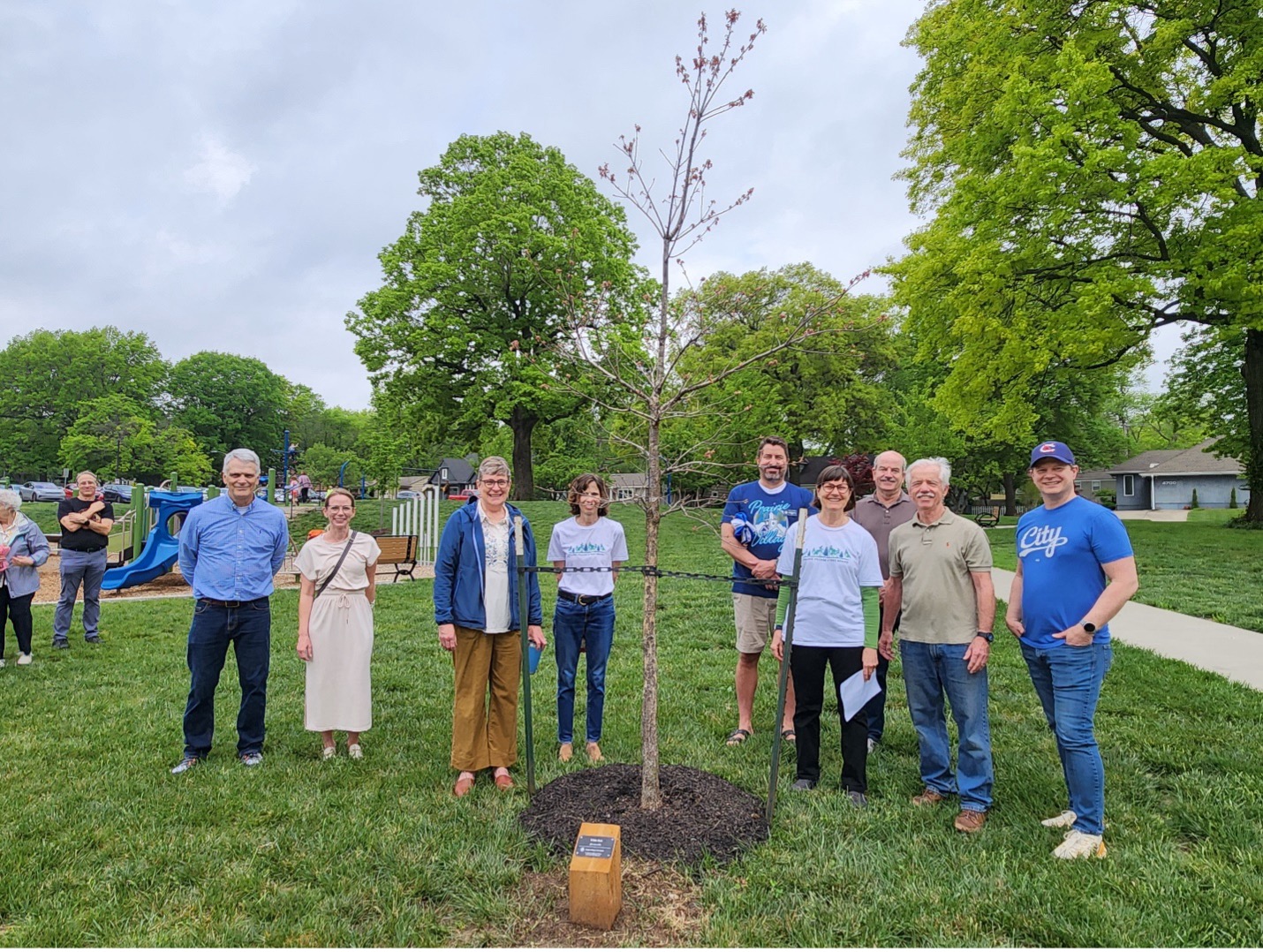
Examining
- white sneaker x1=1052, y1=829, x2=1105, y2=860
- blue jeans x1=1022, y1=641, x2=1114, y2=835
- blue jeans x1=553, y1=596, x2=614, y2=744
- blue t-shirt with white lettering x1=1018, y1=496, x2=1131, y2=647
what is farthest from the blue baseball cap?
blue jeans x1=553, y1=596, x2=614, y2=744

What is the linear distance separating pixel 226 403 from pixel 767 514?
67.0m

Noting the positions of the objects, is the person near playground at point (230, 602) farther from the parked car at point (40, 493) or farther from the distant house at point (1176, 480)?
the distant house at point (1176, 480)

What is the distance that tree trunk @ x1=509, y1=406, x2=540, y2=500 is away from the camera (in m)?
24.6

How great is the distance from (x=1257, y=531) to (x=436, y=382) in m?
23.0

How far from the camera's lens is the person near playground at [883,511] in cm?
431

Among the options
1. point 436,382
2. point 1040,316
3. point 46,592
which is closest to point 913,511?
point 1040,316

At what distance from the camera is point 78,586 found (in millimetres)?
7523

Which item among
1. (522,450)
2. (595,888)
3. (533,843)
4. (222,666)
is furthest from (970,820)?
(522,450)

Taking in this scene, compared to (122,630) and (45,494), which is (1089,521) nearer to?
(122,630)

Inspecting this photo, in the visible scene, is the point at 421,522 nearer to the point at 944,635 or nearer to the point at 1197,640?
the point at 1197,640

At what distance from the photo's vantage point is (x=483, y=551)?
4047 mm

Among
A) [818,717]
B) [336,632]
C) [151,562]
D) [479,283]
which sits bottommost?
[818,717]

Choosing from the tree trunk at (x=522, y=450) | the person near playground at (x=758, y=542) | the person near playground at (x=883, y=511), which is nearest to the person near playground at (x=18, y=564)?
the person near playground at (x=758, y=542)

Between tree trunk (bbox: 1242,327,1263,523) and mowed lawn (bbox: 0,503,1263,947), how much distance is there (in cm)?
1457
